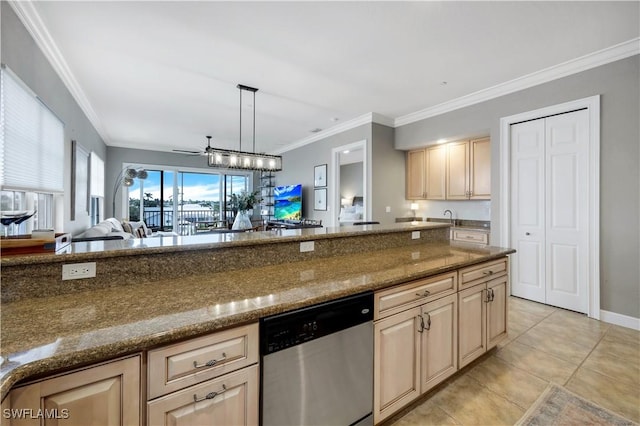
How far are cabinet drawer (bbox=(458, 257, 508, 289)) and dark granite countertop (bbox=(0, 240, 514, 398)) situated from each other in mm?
186

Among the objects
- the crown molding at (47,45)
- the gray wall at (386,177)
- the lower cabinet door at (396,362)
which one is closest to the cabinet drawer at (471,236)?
the gray wall at (386,177)

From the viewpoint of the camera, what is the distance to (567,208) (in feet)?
11.0

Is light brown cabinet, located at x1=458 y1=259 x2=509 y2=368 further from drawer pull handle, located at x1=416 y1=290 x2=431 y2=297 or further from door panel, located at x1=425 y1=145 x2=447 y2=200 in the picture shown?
door panel, located at x1=425 y1=145 x2=447 y2=200

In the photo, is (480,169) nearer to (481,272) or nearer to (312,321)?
(481,272)

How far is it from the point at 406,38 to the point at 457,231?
123 inches

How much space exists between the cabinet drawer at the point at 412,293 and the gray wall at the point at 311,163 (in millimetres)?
3693

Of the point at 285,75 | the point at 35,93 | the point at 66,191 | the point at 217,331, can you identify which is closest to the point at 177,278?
the point at 217,331

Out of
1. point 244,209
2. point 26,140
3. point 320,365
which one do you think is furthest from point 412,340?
point 244,209

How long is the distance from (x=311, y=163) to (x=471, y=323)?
17.2 ft

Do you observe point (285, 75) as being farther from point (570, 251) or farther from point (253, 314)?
point (570, 251)

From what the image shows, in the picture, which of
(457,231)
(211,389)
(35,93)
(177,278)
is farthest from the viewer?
(457,231)

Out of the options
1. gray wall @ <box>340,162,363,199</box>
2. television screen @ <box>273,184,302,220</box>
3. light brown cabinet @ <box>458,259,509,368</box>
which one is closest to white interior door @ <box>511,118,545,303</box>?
light brown cabinet @ <box>458,259,509,368</box>

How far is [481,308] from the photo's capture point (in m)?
2.11

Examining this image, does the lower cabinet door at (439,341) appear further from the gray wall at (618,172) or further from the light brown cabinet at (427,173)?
the light brown cabinet at (427,173)
